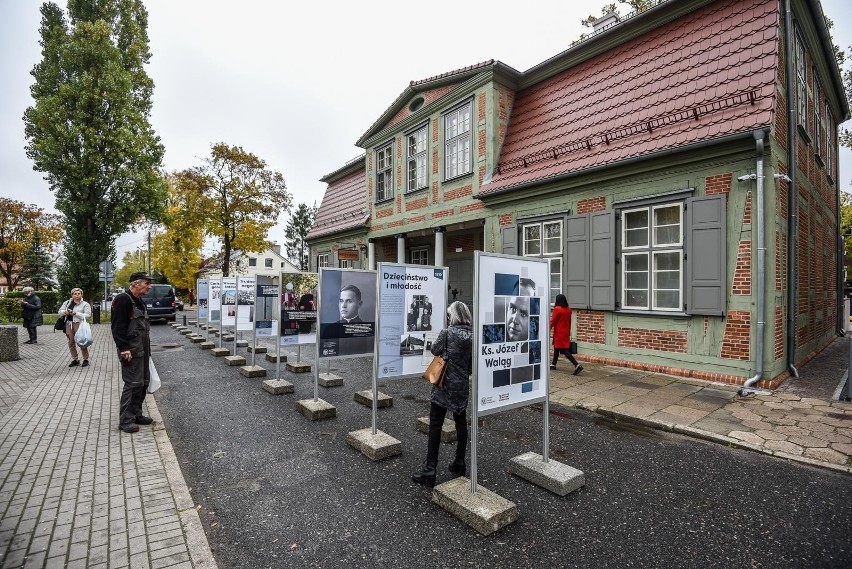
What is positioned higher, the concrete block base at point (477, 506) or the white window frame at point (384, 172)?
the white window frame at point (384, 172)

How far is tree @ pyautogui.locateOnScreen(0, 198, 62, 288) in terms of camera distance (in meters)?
33.2

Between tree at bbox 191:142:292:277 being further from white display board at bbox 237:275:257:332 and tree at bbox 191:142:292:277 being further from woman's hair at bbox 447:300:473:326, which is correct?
woman's hair at bbox 447:300:473:326

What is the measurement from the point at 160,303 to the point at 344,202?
1103 cm

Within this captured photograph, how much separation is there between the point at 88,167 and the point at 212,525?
24.0m

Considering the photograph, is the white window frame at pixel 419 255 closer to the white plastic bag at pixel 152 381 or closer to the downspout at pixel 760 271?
the downspout at pixel 760 271

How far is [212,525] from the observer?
338 cm

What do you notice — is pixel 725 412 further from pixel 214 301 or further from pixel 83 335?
pixel 214 301

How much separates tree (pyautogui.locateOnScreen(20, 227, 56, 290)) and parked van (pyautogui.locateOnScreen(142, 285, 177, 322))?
130 feet

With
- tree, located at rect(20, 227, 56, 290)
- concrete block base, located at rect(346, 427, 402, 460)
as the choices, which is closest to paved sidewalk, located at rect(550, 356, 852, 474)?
concrete block base, located at rect(346, 427, 402, 460)

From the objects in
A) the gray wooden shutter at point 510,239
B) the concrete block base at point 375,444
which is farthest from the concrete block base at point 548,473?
the gray wooden shutter at point 510,239

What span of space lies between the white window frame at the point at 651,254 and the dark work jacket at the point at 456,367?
6.14 meters

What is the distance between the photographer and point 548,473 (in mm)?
4027

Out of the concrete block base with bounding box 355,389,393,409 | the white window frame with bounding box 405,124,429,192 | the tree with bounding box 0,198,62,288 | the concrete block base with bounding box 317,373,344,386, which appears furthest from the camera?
the tree with bounding box 0,198,62,288

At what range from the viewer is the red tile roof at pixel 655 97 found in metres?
7.70
